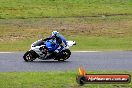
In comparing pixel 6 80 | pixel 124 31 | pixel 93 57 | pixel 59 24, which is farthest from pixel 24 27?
pixel 6 80

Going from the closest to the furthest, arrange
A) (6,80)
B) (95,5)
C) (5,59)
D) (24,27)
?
(6,80)
(5,59)
(24,27)
(95,5)

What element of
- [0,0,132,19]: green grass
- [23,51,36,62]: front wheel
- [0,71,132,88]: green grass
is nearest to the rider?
[23,51,36,62]: front wheel

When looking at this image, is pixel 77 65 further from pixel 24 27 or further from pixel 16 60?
pixel 24 27

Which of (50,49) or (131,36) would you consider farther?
(131,36)

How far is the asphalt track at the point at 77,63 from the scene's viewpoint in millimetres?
19250

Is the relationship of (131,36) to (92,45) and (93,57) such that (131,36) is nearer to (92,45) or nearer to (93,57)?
(92,45)

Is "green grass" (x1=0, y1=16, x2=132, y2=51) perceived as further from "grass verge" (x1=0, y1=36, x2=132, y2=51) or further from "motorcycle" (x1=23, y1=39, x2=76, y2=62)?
"motorcycle" (x1=23, y1=39, x2=76, y2=62)

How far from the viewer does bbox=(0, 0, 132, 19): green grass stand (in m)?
39.9

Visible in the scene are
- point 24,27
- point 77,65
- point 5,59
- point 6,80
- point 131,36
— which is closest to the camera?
point 6,80

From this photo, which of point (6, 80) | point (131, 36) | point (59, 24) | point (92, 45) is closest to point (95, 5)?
point (59, 24)

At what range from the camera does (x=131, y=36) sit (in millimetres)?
31141

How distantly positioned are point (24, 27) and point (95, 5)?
1263 centimetres

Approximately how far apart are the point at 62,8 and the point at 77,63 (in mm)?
22496

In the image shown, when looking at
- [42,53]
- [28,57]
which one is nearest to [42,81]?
[42,53]
